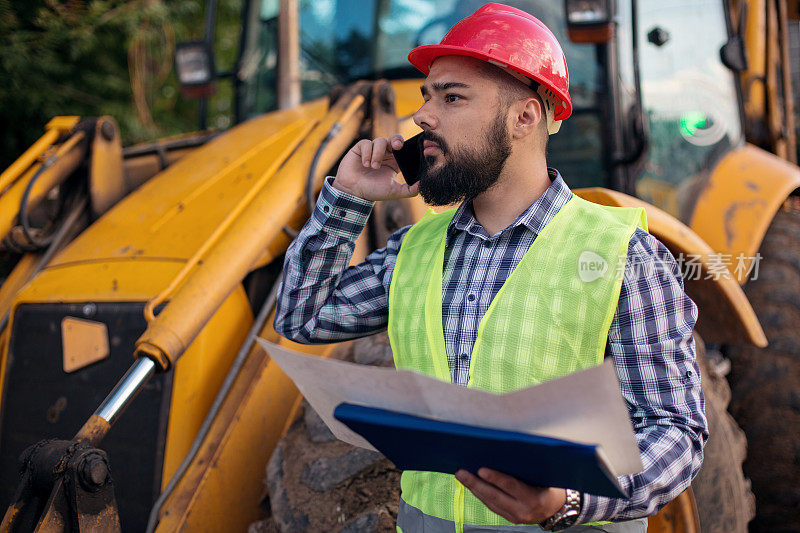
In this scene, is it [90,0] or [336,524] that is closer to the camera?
[336,524]

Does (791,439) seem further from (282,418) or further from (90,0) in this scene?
(90,0)

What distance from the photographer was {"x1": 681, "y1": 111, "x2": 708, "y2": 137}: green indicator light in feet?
11.3

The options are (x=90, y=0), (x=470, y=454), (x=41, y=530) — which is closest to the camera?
(x=470, y=454)

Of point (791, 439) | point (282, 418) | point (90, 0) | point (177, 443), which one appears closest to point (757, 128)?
point (791, 439)

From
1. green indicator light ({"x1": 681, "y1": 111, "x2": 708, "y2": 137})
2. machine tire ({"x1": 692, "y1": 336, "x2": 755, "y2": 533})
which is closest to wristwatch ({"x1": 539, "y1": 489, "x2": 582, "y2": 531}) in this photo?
machine tire ({"x1": 692, "y1": 336, "x2": 755, "y2": 533})

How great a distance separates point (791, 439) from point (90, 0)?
25.8 ft

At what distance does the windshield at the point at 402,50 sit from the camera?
3.15 m

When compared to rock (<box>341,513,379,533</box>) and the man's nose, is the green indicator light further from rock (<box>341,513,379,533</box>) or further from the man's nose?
rock (<box>341,513,379,533</box>)

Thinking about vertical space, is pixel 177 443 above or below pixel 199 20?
below

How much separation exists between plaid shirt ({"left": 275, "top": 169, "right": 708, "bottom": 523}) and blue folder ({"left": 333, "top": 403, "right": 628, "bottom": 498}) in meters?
0.14

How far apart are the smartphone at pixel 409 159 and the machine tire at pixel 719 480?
111 cm

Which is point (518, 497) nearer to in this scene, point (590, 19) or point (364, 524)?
point (364, 524)

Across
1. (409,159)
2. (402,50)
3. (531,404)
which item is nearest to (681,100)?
(402,50)

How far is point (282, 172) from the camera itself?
2.32m
